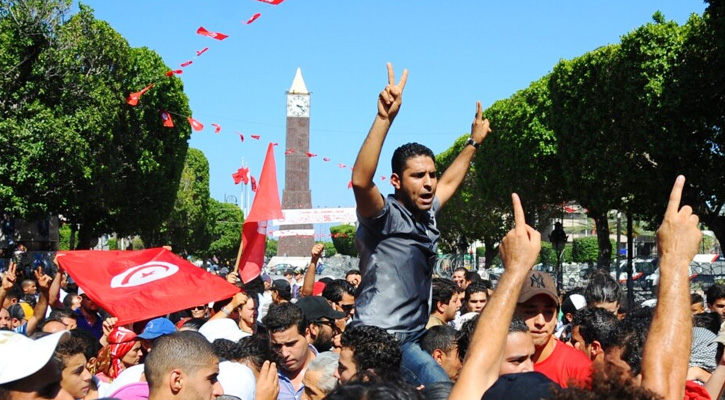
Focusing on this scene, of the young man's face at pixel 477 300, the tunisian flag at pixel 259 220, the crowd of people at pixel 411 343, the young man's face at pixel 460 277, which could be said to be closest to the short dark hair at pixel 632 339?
the crowd of people at pixel 411 343

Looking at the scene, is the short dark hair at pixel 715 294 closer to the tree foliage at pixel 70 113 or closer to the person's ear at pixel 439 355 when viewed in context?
the person's ear at pixel 439 355

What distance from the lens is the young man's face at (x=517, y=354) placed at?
401 cm

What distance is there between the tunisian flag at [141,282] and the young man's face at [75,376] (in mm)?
1517

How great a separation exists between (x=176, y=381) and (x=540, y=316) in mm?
1782

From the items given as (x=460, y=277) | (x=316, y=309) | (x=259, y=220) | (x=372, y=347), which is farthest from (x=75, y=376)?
(x=460, y=277)

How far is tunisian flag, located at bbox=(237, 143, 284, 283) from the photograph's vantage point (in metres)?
9.48

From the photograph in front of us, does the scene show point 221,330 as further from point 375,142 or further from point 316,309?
point 375,142

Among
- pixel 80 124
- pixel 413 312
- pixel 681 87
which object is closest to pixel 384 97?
pixel 413 312

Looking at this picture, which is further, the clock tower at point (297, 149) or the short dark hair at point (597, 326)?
the clock tower at point (297, 149)

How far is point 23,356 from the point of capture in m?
3.55

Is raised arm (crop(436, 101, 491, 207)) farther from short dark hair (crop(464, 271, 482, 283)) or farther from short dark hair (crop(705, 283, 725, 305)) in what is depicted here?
short dark hair (crop(464, 271, 482, 283))

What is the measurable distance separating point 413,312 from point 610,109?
82.9 ft

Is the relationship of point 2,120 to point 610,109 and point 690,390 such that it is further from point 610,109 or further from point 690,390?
point 690,390

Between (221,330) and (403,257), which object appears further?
(221,330)
